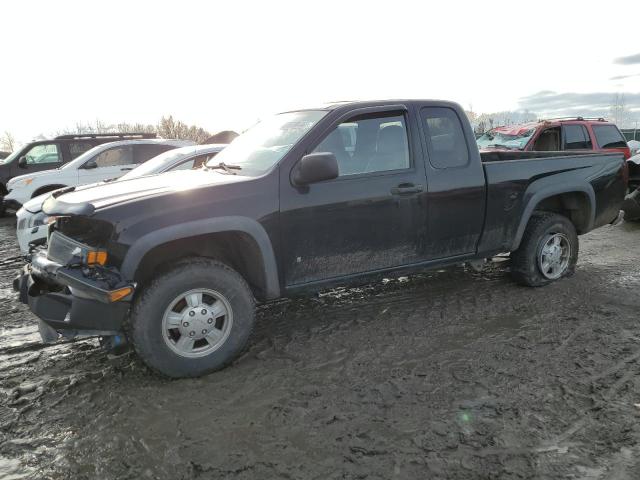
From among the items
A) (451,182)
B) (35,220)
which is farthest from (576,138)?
(35,220)

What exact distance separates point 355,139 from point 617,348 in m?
2.58

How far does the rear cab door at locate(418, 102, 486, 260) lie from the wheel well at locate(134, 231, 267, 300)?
4.96 feet

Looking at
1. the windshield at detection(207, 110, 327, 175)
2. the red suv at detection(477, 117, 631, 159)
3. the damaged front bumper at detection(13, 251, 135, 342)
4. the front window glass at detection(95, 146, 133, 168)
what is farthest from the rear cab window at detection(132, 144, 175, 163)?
the damaged front bumper at detection(13, 251, 135, 342)

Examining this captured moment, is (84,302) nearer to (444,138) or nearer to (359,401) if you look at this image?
(359,401)

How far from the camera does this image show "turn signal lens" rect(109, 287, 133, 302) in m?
3.11

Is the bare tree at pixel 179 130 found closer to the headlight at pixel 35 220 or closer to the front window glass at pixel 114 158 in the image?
the front window glass at pixel 114 158

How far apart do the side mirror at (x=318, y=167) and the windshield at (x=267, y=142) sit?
0.99 feet

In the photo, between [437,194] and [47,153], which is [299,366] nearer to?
[437,194]

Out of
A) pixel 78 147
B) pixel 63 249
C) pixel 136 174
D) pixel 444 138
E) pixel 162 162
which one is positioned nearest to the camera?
pixel 63 249

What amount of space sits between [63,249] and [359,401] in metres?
2.17

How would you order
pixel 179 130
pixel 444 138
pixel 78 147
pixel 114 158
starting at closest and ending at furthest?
pixel 444 138
pixel 114 158
pixel 78 147
pixel 179 130

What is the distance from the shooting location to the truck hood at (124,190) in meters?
3.31

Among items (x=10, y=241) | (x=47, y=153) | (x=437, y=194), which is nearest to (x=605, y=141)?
(x=437, y=194)

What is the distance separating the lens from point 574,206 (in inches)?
214
